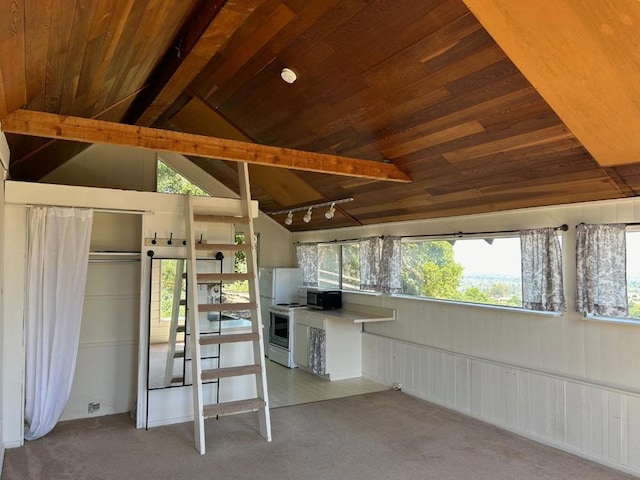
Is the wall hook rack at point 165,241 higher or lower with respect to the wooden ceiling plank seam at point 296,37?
lower

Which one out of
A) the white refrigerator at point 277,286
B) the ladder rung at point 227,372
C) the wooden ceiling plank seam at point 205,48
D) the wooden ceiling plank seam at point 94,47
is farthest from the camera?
the white refrigerator at point 277,286

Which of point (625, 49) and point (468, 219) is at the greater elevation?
point (625, 49)

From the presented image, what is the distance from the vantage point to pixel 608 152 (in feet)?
10.2

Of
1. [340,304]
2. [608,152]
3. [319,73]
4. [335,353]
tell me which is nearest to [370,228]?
[340,304]

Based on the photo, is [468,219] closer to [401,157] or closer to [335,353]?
[401,157]

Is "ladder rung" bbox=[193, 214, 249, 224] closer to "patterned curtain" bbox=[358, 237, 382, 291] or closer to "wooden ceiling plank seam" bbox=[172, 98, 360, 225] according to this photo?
"wooden ceiling plank seam" bbox=[172, 98, 360, 225]

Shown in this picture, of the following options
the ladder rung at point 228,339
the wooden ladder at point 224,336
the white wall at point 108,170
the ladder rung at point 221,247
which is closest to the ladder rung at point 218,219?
the wooden ladder at point 224,336

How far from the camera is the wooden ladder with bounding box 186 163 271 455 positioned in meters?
3.78

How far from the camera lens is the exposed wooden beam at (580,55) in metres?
2.18

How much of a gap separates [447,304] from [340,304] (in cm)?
211

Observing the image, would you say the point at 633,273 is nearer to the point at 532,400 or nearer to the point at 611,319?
the point at 611,319

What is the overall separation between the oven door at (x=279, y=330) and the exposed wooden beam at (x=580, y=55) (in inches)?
197

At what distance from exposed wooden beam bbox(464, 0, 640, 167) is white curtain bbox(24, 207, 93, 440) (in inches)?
147

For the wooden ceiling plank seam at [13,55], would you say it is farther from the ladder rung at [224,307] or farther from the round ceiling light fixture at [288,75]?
the ladder rung at [224,307]
